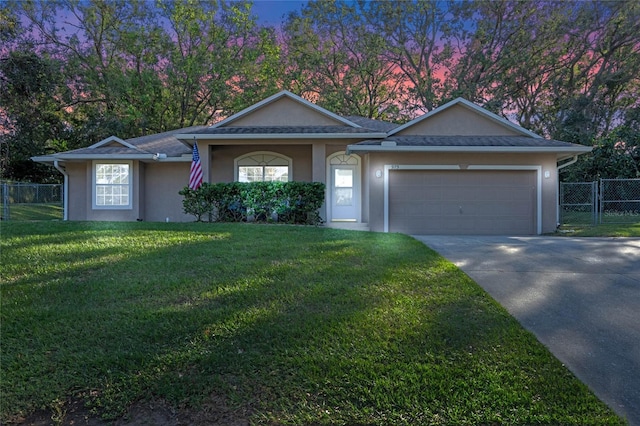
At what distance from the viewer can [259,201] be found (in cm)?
1106

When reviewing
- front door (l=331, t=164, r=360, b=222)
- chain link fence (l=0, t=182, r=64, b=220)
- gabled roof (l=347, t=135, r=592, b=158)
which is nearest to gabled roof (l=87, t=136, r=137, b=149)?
chain link fence (l=0, t=182, r=64, b=220)

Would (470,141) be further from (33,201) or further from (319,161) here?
(33,201)

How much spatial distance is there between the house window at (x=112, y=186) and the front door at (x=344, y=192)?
721 cm

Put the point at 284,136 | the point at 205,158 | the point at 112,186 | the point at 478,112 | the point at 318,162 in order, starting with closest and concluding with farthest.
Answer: the point at 284,136 → the point at 318,162 → the point at 205,158 → the point at 478,112 → the point at 112,186

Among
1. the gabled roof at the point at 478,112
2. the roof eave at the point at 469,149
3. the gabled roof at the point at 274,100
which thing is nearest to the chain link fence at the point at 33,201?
the gabled roof at the point at 274,100

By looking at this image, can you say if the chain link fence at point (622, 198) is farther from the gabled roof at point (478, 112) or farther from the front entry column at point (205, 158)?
the front entry column at point (205, 158)

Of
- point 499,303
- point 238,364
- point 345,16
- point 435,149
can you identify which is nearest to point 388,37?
point 345,16

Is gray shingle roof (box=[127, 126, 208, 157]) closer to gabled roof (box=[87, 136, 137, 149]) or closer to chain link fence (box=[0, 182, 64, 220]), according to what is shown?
gabled roof (box=[87, 136, 137, 149])

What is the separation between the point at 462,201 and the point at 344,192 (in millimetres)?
3927

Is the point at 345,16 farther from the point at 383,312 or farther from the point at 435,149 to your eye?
the point at 383,312

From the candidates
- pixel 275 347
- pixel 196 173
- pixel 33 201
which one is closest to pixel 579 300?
pixel 275 347

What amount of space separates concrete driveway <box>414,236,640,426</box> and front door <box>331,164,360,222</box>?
561 centimetres

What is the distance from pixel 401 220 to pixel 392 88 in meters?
17.6

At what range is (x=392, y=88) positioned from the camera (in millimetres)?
26984
